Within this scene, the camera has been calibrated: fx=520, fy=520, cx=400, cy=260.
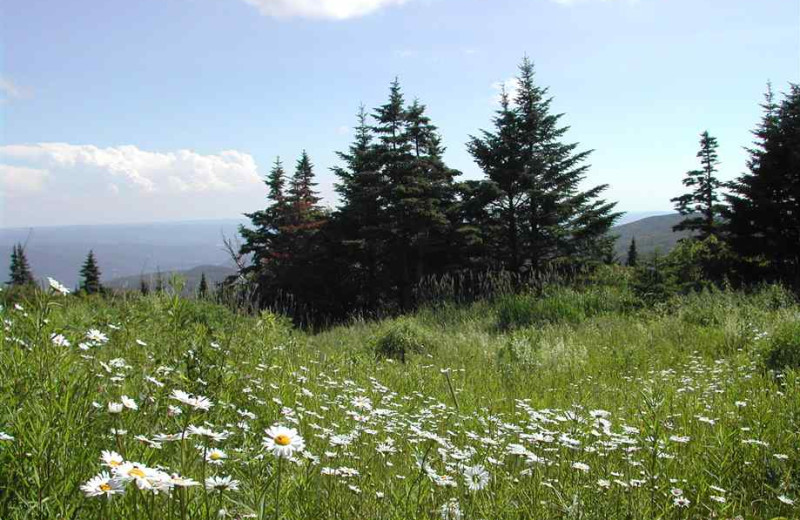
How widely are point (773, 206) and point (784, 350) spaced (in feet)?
46.8

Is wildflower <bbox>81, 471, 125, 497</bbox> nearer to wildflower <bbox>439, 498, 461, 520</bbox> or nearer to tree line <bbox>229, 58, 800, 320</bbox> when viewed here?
wildflower <bbox>439, 498, 461, 520</bbox>

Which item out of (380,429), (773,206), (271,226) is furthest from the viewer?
Result: (271,226)

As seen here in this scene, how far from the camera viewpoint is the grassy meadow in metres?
1.57

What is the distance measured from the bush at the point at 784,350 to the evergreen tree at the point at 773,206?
41.5 ft

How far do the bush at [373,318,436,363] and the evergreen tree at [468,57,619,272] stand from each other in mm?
11960

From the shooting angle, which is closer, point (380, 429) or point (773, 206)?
point (380, 429)

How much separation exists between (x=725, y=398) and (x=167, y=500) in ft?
14.2

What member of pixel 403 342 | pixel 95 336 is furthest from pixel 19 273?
pixel 403 342

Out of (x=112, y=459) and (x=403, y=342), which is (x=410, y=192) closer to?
(x=403, y=342)

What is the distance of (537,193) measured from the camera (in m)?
19.6

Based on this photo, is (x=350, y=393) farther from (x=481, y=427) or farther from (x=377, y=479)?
(x=377, y=479)

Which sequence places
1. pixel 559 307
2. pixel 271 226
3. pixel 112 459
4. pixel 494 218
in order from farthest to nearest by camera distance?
1. pixel 271 226
2. pixel 494 218
3. pixel 559 307
4. pixel 112 459

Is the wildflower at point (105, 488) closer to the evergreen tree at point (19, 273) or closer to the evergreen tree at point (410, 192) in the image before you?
the evergreen tree at point (19, 273)

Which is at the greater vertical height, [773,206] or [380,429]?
[773,206]
